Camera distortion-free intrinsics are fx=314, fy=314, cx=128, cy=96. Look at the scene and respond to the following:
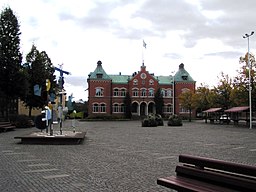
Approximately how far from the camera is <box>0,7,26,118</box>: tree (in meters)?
32.3

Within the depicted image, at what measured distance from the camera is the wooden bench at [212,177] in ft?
13.5

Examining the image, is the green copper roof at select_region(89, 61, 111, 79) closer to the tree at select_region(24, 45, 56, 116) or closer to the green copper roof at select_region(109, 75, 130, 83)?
the green copper roof at select_region(109, 75, 130, 83)

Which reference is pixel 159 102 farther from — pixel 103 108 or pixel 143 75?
pixel 103 108

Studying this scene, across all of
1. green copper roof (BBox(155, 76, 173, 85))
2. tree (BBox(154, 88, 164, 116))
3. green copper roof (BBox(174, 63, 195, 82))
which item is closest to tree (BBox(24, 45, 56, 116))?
tree (BBox(154, 88, 164, 116))

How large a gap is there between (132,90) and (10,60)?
162 feet

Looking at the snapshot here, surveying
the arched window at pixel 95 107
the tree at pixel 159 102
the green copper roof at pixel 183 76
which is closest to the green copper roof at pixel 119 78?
the arched window at pixel 95 107

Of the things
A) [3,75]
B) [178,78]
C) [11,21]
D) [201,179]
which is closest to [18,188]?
[201,179]

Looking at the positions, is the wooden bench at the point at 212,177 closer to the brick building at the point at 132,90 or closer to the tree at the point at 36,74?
the tree at the point at 36,74

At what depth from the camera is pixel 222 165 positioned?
4488 mm

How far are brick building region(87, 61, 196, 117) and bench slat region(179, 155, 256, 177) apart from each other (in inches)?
2828

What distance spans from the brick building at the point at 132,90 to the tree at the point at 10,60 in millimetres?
43629

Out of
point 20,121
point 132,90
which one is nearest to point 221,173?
point 20,121

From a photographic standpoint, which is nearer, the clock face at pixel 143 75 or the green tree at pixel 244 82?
the green tree at pixel 244 82

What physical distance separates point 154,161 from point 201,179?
638cm
